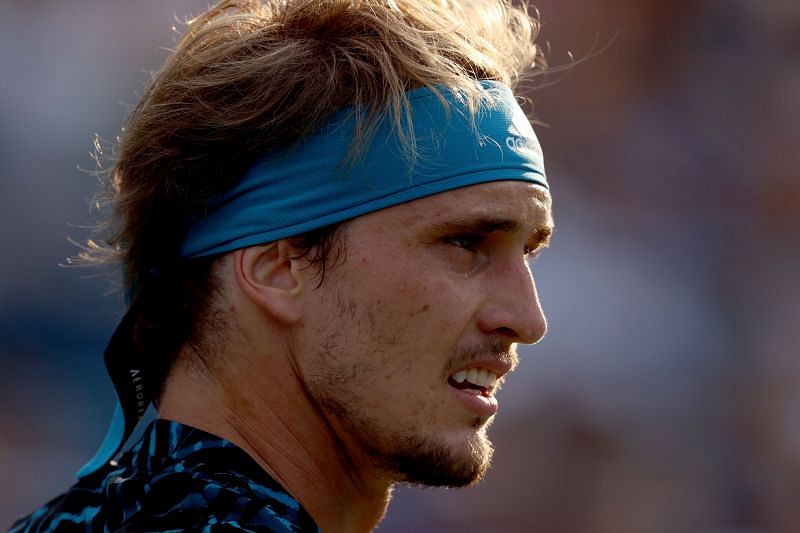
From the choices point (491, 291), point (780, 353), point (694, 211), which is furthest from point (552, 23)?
point (491, 291)

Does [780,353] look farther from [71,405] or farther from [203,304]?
[203,304]

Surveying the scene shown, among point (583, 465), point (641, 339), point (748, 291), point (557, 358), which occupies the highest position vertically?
point (748, 291)

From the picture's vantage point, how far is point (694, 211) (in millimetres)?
8203

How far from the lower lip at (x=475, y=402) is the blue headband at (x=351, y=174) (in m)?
0.48

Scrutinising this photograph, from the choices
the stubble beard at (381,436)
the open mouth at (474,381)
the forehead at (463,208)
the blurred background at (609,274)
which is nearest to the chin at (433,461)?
the stubble beard at (381,436)

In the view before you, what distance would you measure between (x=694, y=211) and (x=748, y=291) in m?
0.73

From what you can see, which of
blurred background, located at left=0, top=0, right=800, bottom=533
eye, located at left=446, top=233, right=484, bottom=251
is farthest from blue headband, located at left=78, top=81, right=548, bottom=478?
blurred background, located at left=0, top=0, right=800, bottom=533

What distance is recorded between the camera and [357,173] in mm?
2533

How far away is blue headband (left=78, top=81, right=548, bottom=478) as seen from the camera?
8.30 ft

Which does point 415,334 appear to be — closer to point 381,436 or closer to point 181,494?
point 381,436

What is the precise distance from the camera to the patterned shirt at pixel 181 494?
2.12 metres

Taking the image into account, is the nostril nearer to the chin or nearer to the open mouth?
the open mouth

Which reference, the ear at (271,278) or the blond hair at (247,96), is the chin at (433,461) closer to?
the ear at (271,278)

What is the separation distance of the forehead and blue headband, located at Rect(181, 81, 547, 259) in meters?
0.02
